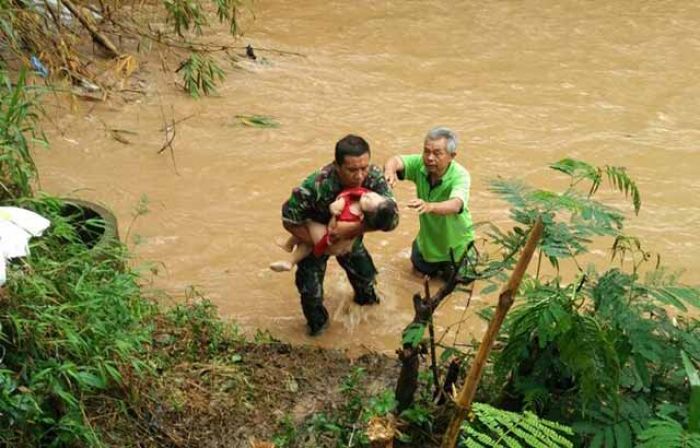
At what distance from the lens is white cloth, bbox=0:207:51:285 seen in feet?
10.2

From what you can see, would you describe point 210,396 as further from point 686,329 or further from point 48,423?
point 686,329

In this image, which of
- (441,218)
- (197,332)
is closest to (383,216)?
(441,218)

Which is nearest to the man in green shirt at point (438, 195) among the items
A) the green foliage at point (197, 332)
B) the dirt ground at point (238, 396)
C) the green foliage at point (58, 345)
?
the dirt ground at point (238, 396)

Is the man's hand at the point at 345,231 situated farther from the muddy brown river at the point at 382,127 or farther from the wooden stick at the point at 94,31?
the wooden stick at the point at 94,31

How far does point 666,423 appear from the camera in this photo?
106 inches

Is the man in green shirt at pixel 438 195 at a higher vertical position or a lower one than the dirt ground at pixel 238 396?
higher

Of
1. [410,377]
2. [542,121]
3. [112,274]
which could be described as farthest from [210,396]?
[542,121]

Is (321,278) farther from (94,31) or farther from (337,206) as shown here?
(94,31)

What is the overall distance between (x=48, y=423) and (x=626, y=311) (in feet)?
7.46

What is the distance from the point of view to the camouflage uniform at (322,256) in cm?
464

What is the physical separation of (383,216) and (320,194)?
1.37 ft

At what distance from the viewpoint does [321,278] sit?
498 centimetres

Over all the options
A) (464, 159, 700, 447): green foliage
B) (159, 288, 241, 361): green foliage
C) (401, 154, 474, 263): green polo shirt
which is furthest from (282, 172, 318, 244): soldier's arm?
(464, 159, 700, 447): green foliage

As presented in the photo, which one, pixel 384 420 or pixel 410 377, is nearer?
pixel 384 420
